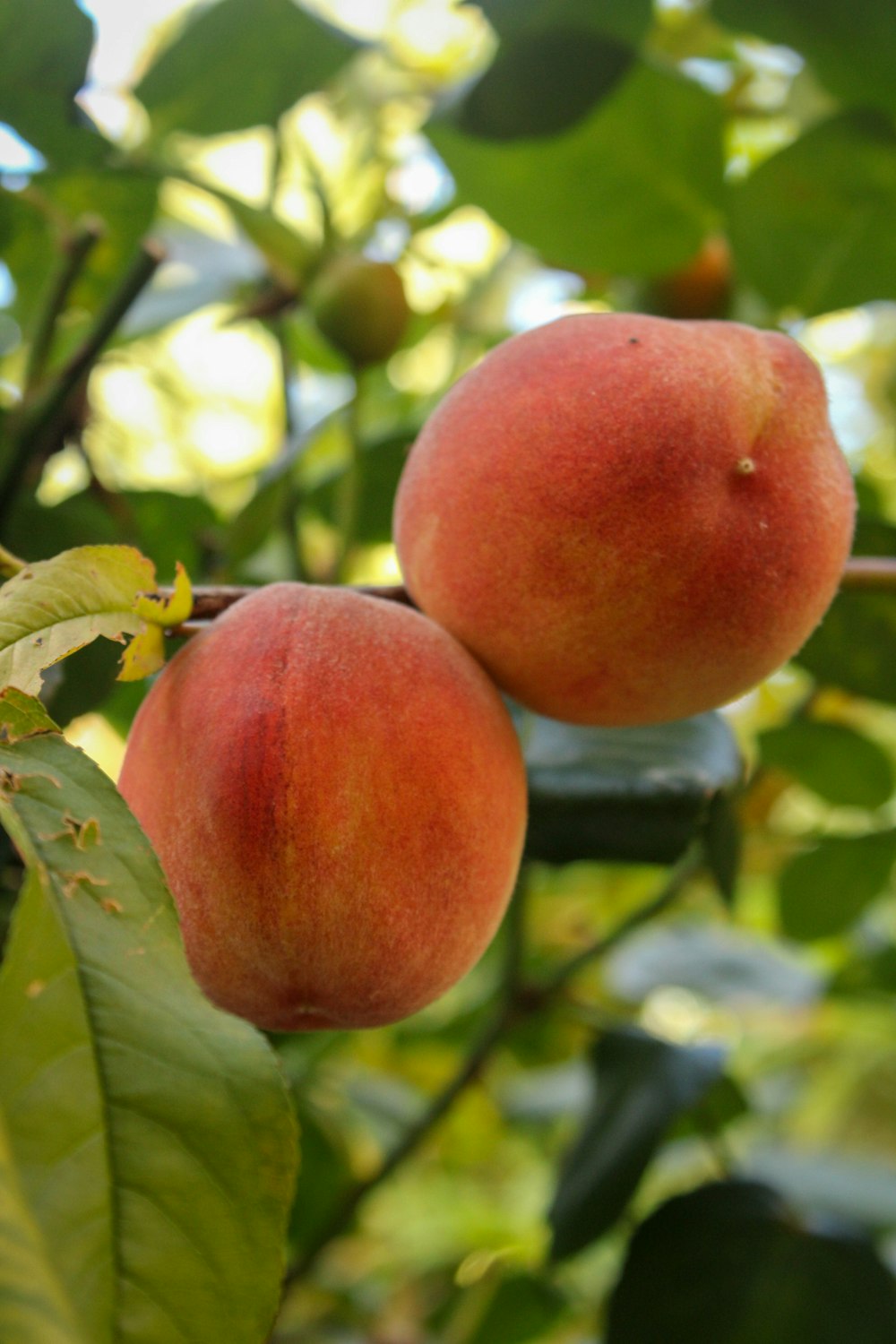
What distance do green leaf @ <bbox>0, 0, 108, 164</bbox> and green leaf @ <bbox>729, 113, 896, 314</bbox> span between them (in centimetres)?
42

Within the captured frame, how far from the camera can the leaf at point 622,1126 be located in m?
0.70

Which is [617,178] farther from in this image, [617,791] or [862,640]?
[617,791]

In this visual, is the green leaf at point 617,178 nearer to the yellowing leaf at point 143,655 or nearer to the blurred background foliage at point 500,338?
the blurred background foliage at point 500,338

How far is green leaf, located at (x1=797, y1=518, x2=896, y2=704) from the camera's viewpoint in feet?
2.37

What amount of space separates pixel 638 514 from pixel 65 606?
0.62 feet

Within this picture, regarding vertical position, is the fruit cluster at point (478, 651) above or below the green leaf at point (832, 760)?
above

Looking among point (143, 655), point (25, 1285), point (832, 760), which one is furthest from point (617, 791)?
point (832, 760)

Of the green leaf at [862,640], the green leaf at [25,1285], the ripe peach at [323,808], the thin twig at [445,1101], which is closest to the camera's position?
the green leaf at [25,1285]

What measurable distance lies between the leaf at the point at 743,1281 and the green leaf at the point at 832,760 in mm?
319

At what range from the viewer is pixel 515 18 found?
0.70 meters

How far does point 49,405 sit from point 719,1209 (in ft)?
2.04

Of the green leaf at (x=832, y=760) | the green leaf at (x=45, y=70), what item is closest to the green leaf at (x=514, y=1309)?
the green leaf at (x=832, y=760)

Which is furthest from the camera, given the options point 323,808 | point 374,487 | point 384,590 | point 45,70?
point 374,487

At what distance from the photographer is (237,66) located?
0.83 m
